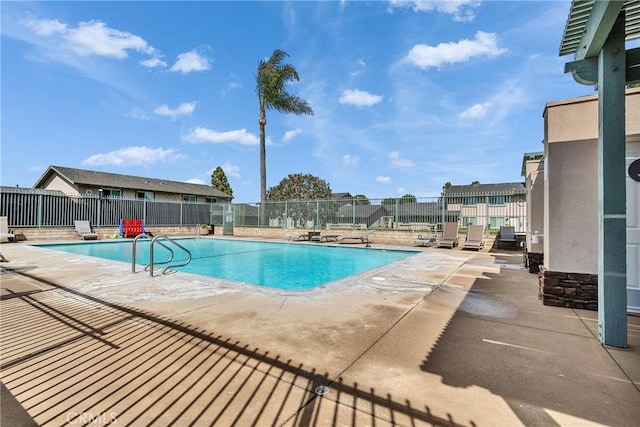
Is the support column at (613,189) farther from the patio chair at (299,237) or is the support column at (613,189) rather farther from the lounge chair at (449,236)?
the patio chair at (299,237)

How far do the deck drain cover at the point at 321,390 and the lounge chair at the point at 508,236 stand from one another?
12.2 metres

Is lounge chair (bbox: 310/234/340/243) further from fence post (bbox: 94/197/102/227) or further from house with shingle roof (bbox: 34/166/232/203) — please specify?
house with shingle roof (bbox: 34/166/232/203)

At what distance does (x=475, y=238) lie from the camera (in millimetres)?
12195

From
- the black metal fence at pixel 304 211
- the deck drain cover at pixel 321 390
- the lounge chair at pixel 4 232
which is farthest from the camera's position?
the black metal fence at pixel 304 211

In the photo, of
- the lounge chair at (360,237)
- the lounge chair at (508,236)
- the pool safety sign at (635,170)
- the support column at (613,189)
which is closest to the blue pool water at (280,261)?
the lounge chair at (360,237)

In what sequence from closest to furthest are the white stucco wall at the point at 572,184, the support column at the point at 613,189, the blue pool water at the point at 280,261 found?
1. the support column at the point at 613,189
2. the white stucco wall at the point at 572,184
3. the blue pool water at the point at 280,261

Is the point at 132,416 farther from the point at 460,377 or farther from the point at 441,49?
the point at 441,49

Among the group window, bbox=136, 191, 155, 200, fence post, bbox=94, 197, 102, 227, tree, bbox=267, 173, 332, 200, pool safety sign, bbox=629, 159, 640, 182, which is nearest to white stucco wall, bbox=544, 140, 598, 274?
pool safety sign, bbox=629, 159, 640, 182

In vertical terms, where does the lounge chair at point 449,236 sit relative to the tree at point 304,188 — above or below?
below

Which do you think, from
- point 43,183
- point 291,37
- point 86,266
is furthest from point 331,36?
point 43,183

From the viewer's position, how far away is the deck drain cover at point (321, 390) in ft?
6.69

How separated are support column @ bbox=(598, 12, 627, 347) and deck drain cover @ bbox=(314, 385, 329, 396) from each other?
9.32 feet

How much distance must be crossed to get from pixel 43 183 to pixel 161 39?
62.4ft

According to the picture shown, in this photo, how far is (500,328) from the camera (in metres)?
3.33
